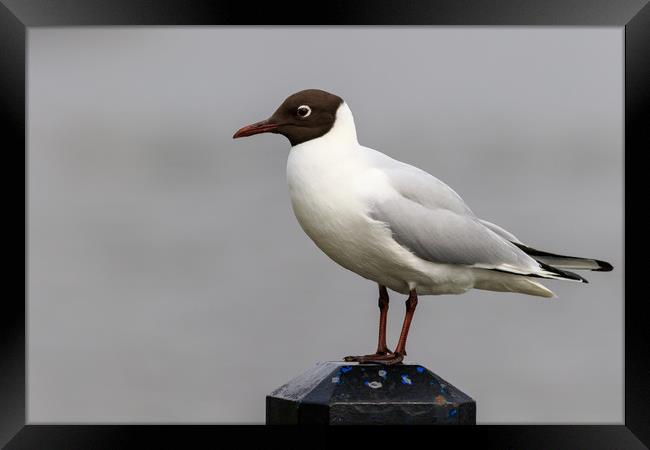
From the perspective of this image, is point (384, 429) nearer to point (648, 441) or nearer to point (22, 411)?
point (648, 441)

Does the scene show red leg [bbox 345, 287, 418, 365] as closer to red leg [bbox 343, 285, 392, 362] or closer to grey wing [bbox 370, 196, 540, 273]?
red leg [bbox 343, 285, 392, 362]

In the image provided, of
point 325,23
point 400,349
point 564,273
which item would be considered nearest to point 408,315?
point 400,349

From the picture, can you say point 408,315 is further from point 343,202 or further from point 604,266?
point 604,266

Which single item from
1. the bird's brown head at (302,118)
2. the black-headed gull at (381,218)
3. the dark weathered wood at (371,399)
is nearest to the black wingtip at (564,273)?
the black-headed gull at (381,218)

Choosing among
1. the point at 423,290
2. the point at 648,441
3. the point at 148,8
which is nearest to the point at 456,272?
the point at 423,290

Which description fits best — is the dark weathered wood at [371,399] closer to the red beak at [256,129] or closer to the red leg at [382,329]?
the red leg at [382,329]

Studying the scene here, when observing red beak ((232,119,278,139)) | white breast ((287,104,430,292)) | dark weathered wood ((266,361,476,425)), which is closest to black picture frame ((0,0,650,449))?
dark weathered wood ((266,361,476,425))
